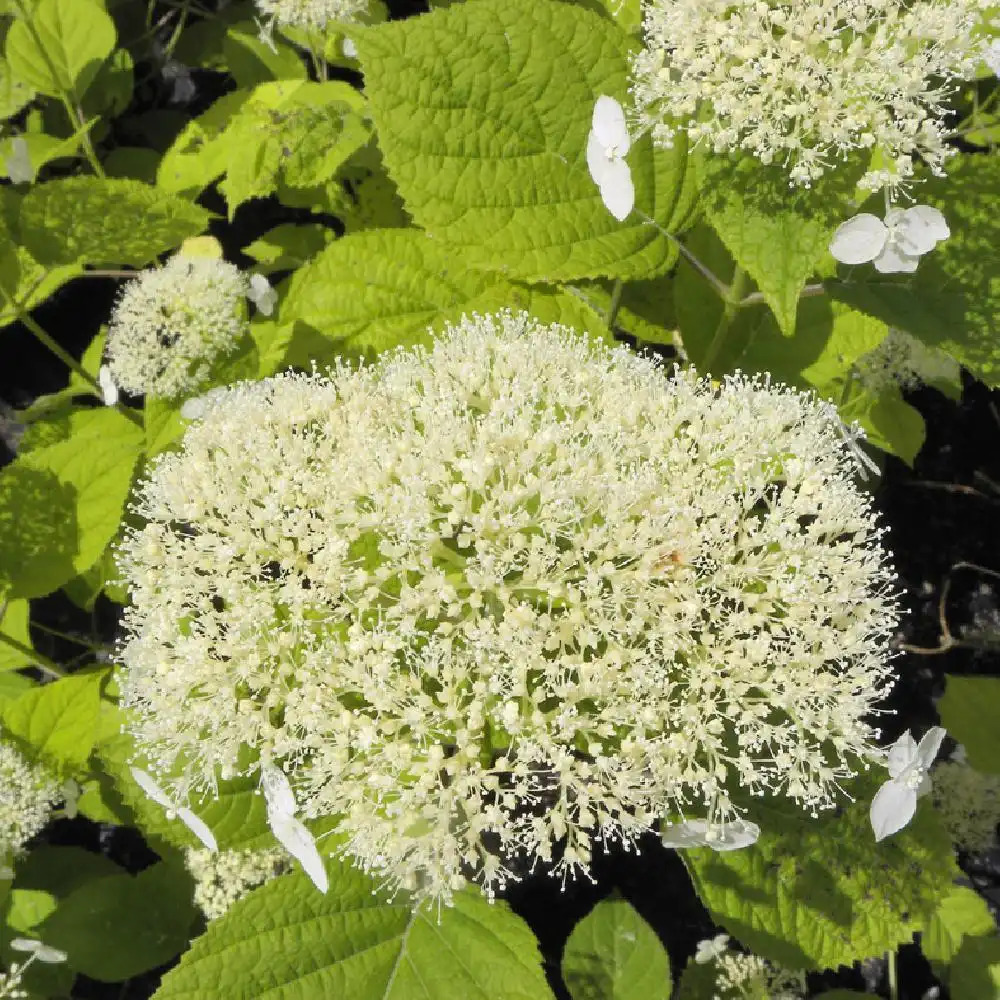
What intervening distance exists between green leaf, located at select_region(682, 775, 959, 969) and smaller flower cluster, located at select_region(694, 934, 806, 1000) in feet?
1.95

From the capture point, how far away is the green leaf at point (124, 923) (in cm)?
228

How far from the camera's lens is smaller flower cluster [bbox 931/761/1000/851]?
228cm

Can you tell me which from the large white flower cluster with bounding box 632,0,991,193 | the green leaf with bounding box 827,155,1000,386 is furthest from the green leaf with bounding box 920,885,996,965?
the large white flower cluster with bounding box 632,0,991,193

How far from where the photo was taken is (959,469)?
2.75 m

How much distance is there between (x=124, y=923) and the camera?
2.33 meters

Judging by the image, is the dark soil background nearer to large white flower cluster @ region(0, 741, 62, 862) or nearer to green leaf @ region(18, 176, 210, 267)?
large white flower cluster @ region(0, 741, 62, 862)

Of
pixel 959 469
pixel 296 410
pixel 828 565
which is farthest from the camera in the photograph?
pixel 959 469

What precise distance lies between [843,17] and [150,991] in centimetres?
290

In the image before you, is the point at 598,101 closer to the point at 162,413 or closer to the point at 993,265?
the point at 993,265

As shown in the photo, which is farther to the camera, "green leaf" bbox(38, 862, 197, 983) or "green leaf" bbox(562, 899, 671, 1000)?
"green leaf" bbox(38, 862, 197, 983)

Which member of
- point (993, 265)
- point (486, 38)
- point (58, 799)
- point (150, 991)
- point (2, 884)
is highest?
point (486, 38)

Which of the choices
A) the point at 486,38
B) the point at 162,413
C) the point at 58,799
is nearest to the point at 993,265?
the point at 486,38

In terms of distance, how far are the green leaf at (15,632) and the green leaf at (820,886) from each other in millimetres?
1881

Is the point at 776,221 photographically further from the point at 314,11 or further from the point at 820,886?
the point at 314,11
